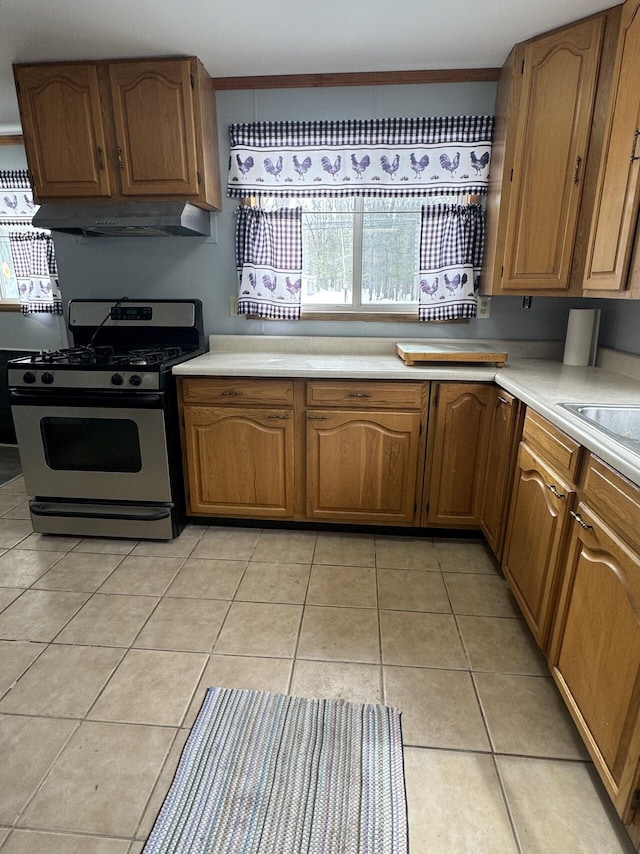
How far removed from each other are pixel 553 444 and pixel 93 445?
6.70ft

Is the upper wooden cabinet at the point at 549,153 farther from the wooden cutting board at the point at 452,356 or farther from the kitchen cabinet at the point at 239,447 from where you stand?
the kitchen cabinet at the point at 239,447

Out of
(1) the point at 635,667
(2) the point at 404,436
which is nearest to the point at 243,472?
(2) the point at 404,436

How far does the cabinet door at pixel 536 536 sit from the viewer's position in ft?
4.79

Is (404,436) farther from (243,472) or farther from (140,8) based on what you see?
(140,8)

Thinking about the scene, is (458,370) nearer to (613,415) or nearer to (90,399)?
(613,415)

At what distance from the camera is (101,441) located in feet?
7.64

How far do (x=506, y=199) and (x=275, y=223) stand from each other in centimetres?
119

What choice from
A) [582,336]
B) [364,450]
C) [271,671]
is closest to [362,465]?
[364,450]

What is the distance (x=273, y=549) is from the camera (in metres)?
2.37

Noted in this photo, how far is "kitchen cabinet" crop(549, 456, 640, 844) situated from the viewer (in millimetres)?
1035

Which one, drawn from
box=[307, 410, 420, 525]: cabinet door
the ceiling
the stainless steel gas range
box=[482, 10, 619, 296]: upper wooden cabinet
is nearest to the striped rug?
box=[307, 410, 420, 525]: cabinet door

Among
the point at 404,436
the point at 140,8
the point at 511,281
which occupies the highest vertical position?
the point at 140,8

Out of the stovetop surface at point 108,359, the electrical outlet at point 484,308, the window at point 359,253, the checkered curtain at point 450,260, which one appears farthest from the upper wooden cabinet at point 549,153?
the stovetop surface at point 108,359

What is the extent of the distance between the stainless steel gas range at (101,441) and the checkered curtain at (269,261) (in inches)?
20.4
